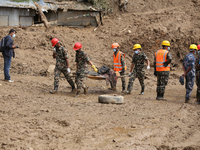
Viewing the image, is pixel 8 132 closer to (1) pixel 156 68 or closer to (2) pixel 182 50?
(1) pixel 156 68

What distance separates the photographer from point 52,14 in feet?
64.0

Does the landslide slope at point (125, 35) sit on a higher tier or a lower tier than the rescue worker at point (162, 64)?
higher

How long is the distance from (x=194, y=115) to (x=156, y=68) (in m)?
2.55

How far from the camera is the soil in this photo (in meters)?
5.19

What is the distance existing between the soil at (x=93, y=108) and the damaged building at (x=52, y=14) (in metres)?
1.07

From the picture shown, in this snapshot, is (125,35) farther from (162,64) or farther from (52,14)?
(162,64)

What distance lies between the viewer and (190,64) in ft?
28.4

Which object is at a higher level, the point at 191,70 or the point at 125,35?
the point at 125,35

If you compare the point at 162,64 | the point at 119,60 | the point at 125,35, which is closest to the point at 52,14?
the point at 125,35

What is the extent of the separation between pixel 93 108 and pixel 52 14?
13.4 m

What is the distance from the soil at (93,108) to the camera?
17.0 feet

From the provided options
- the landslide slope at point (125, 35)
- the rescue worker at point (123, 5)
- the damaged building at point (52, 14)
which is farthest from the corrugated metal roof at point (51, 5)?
the rescue worker at point (123, 5)

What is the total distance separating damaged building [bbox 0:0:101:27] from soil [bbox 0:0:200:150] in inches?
42.2

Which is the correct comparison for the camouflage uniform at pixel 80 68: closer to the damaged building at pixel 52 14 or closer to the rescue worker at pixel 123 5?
the damaged building at pixel 52 14
